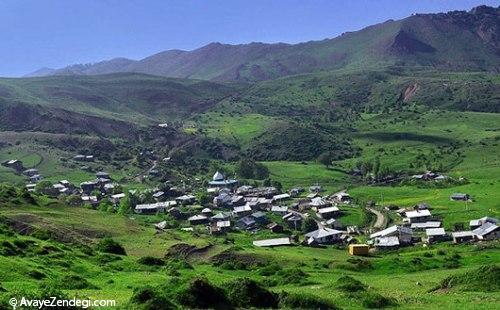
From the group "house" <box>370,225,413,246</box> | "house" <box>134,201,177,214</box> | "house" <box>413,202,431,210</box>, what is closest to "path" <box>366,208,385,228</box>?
"house" <box>413,202,431,210</box>

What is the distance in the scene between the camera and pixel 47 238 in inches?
2729

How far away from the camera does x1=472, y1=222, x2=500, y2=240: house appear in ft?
336

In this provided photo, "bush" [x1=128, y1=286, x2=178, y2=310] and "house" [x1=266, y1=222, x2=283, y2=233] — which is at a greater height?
"bush" [x1=128, y1=286, x2=178, y2=310]

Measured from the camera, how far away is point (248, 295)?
35.1 metres

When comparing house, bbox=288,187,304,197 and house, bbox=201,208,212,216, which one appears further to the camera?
house, bbox=288,187,304,197

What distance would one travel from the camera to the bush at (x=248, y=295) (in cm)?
3478

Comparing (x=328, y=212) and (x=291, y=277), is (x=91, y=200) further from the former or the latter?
(x=291, y=277)

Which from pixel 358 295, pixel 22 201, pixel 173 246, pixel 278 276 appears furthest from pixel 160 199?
pixel 358 295

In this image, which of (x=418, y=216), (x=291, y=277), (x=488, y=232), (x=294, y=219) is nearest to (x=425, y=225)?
(x=418, y=216)

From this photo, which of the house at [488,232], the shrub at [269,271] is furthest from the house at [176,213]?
the shrub at [269,271]

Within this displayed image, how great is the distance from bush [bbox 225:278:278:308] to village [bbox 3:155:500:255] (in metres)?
55.1

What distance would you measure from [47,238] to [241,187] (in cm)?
13047

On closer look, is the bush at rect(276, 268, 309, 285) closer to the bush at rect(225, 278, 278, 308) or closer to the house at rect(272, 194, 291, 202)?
the bush at rect(225, 278, 278, 308)

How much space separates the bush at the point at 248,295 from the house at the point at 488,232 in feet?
252
